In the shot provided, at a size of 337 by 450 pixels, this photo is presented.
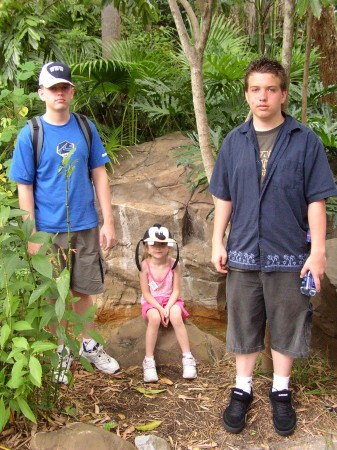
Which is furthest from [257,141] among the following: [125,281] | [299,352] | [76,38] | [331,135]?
[76,38]

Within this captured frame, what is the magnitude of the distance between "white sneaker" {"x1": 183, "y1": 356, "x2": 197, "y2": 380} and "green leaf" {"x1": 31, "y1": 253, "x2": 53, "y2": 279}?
1.43m

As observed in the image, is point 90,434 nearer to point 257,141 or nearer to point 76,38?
point 257,141

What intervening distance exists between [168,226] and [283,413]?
2731 millimetres

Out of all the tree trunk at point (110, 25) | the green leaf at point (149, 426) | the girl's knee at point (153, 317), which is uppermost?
the tree trunk at point (110, 25)

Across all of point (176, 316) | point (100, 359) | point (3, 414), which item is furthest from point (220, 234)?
point (3, 414)

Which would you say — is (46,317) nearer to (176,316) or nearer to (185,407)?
(185,407)

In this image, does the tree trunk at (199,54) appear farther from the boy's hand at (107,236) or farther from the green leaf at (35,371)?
the green leaf at (35,371)

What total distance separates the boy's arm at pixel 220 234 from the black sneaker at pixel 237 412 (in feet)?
2.05

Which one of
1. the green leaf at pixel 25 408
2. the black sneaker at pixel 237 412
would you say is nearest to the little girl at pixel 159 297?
the black sneaker at pixel 237 412

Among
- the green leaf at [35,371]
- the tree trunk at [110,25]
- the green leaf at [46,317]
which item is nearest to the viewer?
the green leaf at [35,371]

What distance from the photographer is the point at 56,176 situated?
3.19 metres

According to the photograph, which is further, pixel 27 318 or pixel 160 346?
pixel 160 346

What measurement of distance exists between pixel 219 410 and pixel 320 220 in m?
1.18

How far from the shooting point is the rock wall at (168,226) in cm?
534
